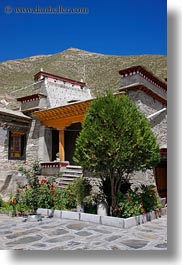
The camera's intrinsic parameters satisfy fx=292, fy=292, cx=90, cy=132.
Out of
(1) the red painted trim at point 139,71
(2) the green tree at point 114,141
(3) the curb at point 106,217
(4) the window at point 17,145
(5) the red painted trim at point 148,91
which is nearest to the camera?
(3) the curb at point 106,217

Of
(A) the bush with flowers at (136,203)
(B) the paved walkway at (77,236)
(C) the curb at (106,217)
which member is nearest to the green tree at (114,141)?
(A) the bush with flowers at (136,203)

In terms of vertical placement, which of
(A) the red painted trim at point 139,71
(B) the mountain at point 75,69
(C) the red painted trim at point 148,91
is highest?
(B) the mountain at point 75,69

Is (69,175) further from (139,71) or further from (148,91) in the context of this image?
(139,71)

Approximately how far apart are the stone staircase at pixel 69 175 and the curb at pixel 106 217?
8.07 feet

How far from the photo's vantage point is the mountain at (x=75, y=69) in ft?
51.7

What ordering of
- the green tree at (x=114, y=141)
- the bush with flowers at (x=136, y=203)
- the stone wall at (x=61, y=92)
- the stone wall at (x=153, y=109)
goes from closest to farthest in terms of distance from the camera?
the green tree at (x=114, y=141), the bush with flowers at (x=136, y=203), the stone wall at (x=153, y=109), the stone wall at (x=61, y=92)

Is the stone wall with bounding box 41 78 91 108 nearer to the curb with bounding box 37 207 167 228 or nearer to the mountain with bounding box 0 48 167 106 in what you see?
the mountain with bounding box 0 48 167 106

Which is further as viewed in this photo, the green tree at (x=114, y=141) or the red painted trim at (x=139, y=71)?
the red painted trim at (x=139, y=71)

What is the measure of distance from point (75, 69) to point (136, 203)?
15298 millimetres

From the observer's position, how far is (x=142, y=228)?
6.45m

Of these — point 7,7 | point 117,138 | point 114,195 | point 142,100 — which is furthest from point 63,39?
point 114,195

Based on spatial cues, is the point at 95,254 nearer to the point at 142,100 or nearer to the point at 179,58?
the point at 179,58

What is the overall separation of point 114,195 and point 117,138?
1520 millimetres

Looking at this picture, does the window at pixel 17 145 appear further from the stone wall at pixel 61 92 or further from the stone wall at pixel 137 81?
the stone wall at pixel 137 81
